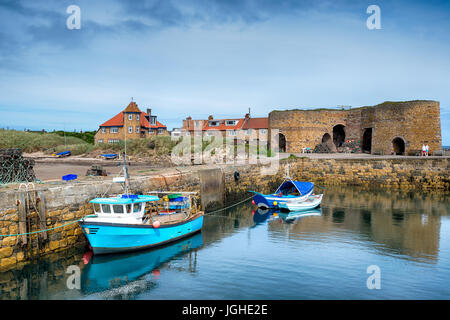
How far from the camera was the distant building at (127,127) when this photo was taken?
50312 mm

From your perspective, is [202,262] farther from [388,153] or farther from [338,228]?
[388,153]

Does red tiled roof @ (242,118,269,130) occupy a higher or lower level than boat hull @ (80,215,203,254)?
higher

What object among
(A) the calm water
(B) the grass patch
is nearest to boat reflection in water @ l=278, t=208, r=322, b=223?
(A) the calm water

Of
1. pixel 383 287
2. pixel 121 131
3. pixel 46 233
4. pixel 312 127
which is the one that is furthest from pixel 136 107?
pixel 383 287

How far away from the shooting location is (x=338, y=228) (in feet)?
51.5

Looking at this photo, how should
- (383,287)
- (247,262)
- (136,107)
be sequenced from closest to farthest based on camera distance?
(383,287)
(247,262)
(136,107)

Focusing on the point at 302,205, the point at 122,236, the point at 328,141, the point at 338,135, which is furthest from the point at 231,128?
the point at 122,236

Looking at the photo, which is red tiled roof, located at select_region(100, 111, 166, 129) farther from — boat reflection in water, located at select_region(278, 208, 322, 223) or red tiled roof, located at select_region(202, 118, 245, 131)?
boat reflection in water, located at select_region(278, 208, 322, 223)

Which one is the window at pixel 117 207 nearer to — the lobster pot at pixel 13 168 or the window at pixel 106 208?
the window at pixel 106 208

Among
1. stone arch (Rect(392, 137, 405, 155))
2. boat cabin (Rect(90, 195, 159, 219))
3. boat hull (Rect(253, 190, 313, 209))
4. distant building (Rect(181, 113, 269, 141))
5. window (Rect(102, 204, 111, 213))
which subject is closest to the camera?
boat cabin (Rect(90, 195, 159, 219))

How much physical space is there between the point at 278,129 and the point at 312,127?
3974mm

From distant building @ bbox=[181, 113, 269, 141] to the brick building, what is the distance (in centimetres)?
1184

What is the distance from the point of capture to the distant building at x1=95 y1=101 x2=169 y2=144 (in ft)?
165

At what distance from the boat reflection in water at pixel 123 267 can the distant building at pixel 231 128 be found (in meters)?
40.9
